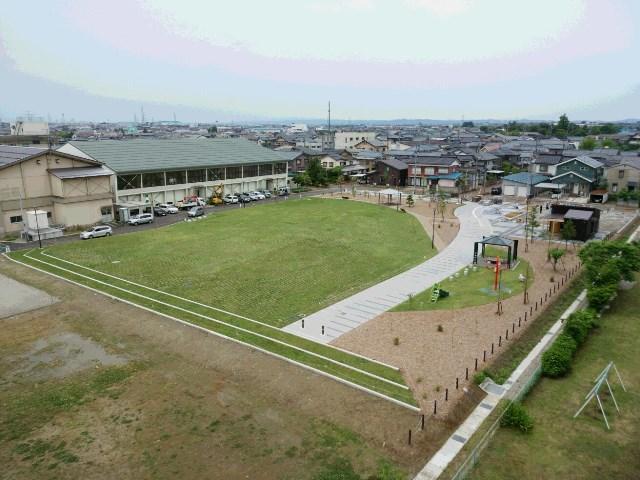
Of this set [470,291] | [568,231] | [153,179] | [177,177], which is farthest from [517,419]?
[177,177]

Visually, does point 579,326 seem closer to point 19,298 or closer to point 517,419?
point 517,419

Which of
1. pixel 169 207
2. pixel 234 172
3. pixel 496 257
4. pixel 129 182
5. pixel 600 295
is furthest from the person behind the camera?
pixel 234 172

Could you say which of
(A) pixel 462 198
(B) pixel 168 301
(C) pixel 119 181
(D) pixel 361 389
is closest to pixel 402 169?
(A) pixel 462 198

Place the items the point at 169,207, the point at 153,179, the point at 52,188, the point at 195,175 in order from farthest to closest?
the point at 195,175 → the point at 153,179 → the point at 169,207 → the point at 52,188

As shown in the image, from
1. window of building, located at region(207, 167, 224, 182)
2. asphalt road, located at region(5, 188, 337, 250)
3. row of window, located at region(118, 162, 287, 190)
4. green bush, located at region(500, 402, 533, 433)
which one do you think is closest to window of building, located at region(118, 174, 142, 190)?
row of window, located at region(118, 162, 287, 190)

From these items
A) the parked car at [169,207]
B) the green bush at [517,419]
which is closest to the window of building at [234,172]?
the parked car at [169,207]
